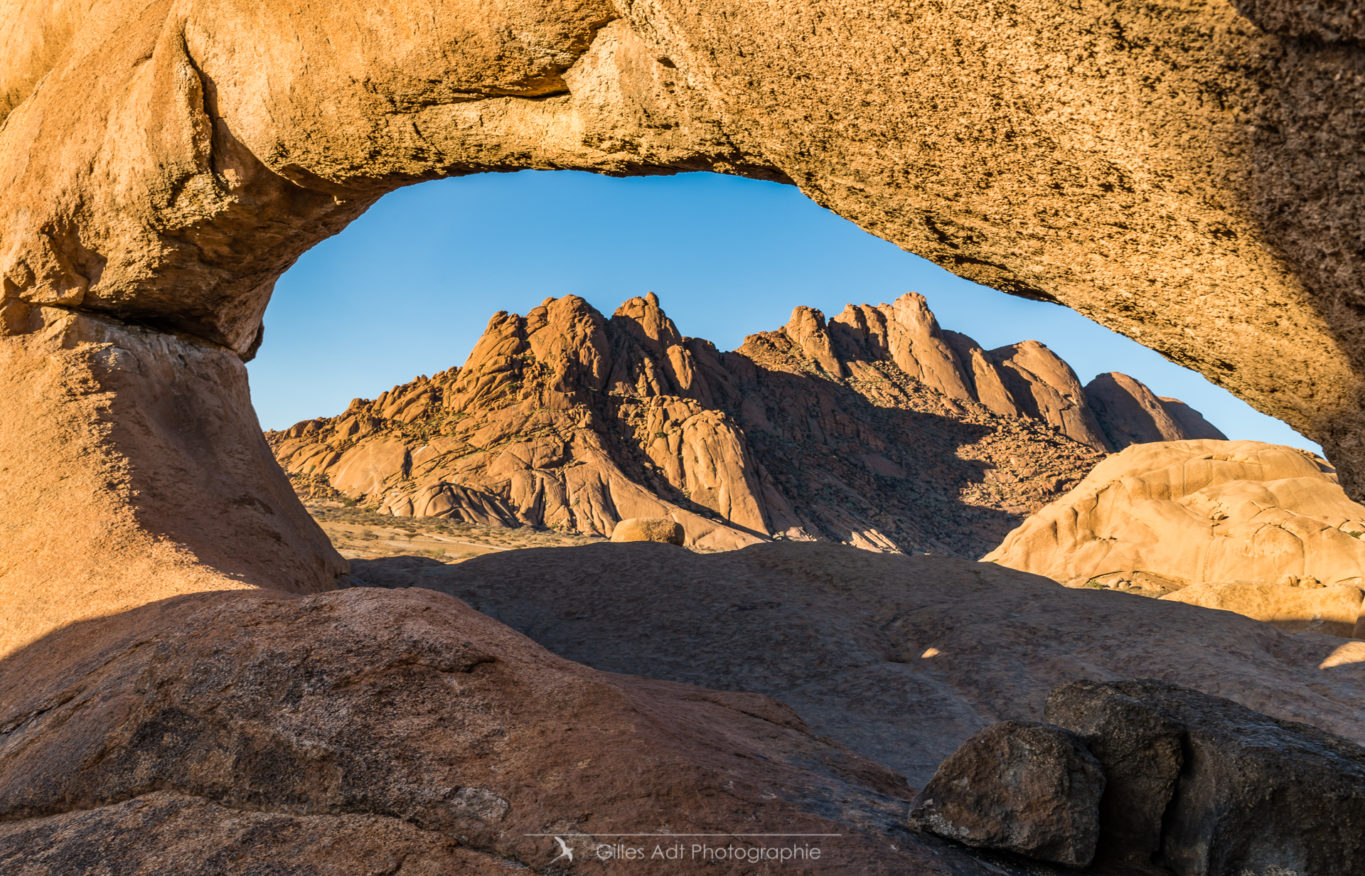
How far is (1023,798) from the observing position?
9.73ft

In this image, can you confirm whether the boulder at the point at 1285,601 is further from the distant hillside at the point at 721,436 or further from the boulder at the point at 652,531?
the distant hillside at the point at 721,436

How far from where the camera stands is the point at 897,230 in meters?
4.57

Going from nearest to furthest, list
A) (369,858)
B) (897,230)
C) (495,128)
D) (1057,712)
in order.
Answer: (369,858) → (1057,712) → (897,230) → (495,128)

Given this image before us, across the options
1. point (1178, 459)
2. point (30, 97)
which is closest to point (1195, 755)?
point (30, 97)

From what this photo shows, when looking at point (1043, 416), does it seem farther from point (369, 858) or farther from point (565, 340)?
point (369, 858)

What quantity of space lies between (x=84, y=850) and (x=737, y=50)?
4.41 meters

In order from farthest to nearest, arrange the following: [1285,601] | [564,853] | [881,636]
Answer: [1285,601] < [881,636] < [564,853]

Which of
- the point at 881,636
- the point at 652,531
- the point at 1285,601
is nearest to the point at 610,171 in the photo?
the point at 881,636

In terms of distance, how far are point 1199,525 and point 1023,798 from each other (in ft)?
74.3

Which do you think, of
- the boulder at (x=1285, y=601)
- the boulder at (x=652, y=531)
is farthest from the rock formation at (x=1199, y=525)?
the boulder at (x=652, y=531)

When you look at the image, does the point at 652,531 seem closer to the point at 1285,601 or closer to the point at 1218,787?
the point at 1285,601

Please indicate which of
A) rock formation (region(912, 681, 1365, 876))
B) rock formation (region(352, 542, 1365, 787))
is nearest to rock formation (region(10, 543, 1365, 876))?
rock formation (region(912, 681, 1365, 876))

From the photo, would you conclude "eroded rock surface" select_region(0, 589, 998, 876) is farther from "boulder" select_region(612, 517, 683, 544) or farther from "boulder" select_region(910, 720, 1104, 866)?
"boulder" select_region(612, 517, 683, 544)

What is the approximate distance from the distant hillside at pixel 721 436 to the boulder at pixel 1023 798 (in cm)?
3952
